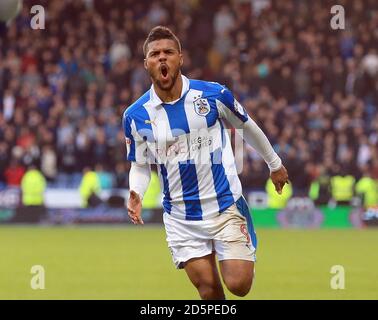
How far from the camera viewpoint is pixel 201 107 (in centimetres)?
763

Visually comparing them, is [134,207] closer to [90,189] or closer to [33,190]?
[90,189]

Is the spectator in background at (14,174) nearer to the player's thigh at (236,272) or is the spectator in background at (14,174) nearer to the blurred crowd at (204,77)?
Answer: the blurred crowd at (204,77)

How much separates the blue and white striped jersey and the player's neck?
0.03 metres

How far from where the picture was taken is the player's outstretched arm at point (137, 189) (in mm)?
7574

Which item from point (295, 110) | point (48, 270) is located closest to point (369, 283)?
point (48, 270)

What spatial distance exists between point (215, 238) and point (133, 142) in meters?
0.93

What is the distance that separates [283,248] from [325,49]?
389 inches

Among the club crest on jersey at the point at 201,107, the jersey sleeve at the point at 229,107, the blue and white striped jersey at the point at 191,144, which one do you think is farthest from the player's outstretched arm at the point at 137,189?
the jersey sleeve at the point at 229,107

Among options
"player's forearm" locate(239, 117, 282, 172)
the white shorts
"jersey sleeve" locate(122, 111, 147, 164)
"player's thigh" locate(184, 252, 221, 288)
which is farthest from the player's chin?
"player's thigh" locate(184, 252, 221, 288)

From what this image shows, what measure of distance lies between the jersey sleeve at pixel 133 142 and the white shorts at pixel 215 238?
560mm

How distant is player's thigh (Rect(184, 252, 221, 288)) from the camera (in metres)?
7.50

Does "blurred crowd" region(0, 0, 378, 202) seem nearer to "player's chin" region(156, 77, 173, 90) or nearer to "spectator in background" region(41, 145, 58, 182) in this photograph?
"spectator in background" region(41, 145, 58, 182)

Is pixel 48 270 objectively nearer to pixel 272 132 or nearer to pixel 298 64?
pixel 272 132

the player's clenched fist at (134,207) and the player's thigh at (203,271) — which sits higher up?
the player's clenched fist at (134,207)
